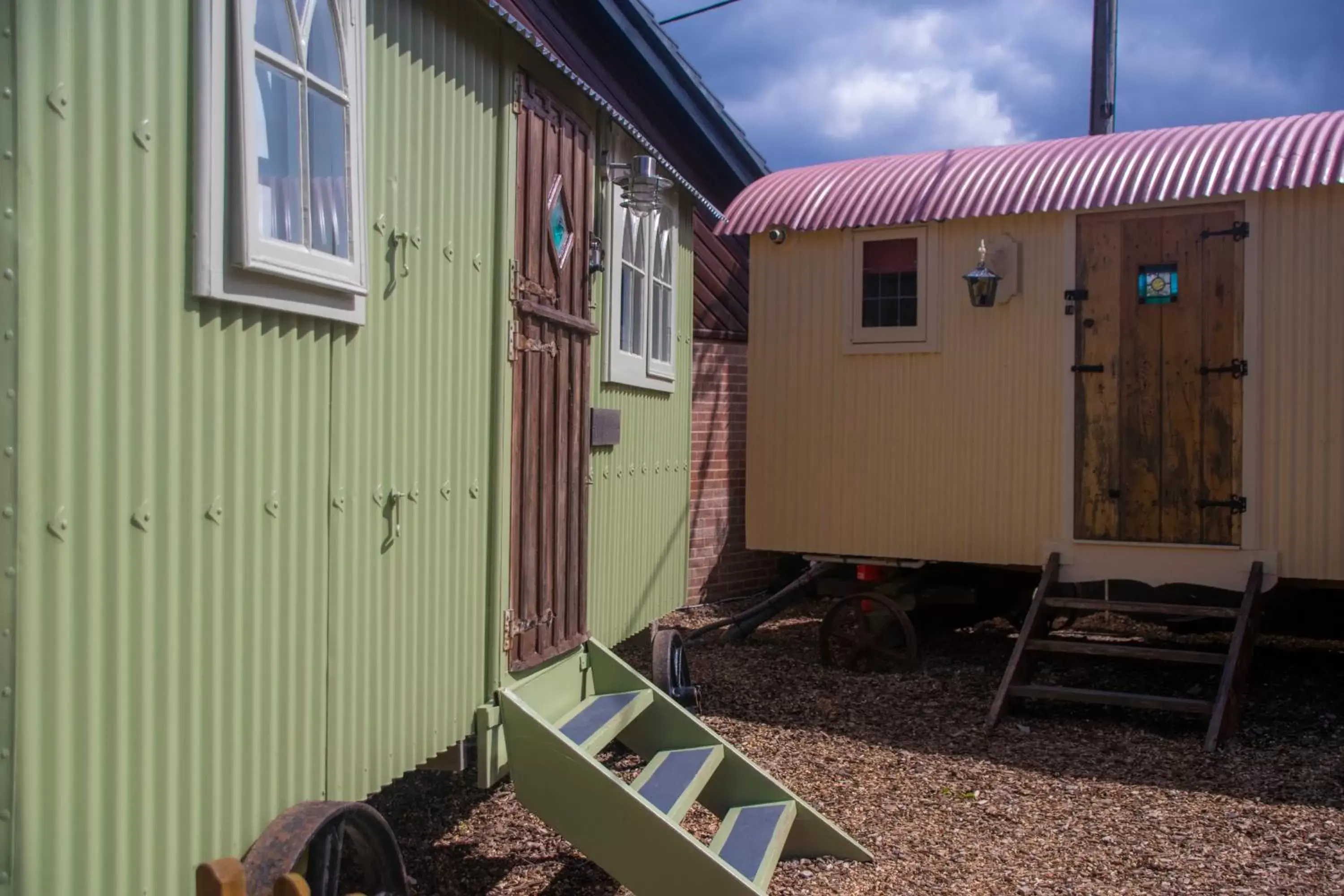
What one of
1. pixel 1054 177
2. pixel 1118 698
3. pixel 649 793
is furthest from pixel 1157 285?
pixel 649 793

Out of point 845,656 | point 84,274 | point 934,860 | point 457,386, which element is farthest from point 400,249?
point 845,656

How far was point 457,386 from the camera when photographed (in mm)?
4066

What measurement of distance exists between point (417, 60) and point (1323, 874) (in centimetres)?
443

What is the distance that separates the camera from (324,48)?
3148 mm

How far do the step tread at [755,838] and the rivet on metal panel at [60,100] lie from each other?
2914 mm

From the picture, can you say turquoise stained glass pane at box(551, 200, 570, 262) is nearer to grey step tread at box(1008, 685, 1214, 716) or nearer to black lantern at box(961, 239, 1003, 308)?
grey step tread at box(1008, 685, 1214, 716)

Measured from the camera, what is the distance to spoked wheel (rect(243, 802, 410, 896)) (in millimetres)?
2789

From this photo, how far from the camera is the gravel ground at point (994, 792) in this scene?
4598 mm

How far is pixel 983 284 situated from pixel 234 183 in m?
6.32

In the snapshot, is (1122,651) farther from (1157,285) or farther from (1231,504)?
(1157,285)

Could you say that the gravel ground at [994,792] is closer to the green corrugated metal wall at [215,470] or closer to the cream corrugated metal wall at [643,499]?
the cream corrugated metal wall at [643,499]

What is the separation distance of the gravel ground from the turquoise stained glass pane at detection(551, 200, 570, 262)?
2401mm

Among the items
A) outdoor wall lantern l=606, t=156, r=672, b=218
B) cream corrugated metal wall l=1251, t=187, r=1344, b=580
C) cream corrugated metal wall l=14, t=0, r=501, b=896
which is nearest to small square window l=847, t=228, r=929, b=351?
cream corrugated metal wall l=1251, t=187, r=1344, b=580

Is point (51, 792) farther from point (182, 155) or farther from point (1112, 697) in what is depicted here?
point (1112, 697)
